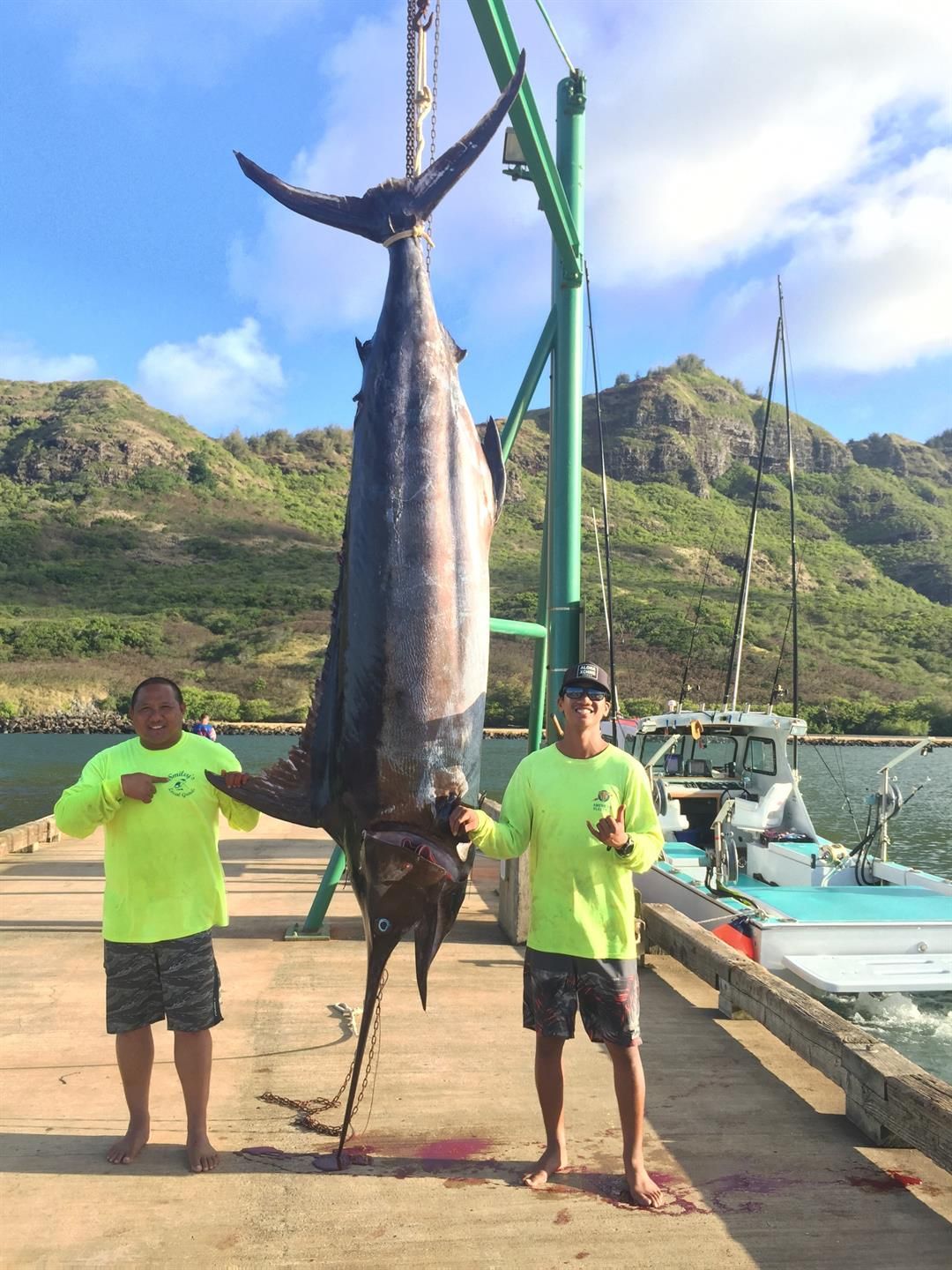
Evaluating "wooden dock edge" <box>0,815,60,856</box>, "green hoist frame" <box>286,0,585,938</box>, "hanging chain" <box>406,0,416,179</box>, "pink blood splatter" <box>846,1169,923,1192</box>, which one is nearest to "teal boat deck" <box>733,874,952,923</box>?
"green hoist frame" <box>286,0,585,938</box>

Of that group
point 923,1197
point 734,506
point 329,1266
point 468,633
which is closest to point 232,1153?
point 329,1266

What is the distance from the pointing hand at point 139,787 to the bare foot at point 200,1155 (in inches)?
36.3

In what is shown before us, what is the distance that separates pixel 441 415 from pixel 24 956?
145 inches

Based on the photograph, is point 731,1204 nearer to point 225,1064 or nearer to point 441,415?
point 225,1064

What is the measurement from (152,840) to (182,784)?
0.16 meters

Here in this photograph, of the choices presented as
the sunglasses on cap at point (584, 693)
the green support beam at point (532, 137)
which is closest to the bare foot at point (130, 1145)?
the sunglasses on cap at point (584, 693)

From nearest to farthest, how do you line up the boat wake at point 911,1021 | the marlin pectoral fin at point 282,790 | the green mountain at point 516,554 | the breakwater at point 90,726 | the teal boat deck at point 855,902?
the marlin pectoral fin at point 282,790 → the boat wake at point 911,1021 → the teal boat deck at point 855,902 → the breakwater at point 90,726 → the green mountain at point 516,554

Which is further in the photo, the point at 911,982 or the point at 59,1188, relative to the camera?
the point at 911,982

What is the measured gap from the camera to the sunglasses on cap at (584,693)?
7.99 ft

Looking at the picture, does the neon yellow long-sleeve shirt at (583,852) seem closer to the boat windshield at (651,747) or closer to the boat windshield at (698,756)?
the boat windshield at (651,747)

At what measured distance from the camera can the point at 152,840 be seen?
2439mm

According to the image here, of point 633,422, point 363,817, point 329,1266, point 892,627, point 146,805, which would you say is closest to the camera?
point 329,1266

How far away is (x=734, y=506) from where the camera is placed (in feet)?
385

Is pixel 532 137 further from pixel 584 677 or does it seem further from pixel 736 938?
pixel 736 938
